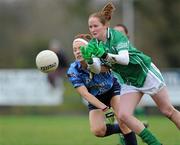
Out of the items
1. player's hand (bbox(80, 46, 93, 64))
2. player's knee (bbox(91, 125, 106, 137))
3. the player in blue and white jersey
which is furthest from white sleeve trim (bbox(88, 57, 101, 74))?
player's knee (bbox(91, 125, 106, 137))

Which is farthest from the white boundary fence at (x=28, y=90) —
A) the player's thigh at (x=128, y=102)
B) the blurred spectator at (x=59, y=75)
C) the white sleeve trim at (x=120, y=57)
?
the white sleeve trim at (x=120, y=57)

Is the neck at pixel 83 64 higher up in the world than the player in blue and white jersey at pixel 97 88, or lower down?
higher up

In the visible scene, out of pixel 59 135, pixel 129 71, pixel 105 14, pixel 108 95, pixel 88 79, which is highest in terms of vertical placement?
pixel 105 14

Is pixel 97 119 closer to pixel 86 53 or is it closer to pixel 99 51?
pixel 86 53

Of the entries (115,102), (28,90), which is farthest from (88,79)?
(28,90)

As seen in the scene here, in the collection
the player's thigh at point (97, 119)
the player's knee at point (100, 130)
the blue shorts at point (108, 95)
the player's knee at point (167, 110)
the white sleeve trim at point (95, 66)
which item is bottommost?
the player's knee at point (100, 130)

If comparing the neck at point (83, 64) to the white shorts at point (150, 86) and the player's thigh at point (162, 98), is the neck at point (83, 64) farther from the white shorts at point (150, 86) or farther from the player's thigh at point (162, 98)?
the player's thigh at point (162, 98)

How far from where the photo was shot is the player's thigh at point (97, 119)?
970 cm

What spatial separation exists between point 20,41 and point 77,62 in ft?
94.7

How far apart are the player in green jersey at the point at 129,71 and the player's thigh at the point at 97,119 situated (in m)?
0.84

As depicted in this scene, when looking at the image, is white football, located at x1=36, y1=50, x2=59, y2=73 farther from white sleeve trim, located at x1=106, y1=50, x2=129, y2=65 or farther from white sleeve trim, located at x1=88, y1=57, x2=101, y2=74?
white sleeve trim, located at x1=106, y1=50, x2=129, y2=65

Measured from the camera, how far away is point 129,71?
352 inches

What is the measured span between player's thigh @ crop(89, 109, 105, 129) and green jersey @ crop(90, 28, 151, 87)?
2.95 ft

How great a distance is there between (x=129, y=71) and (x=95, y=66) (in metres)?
0.54
